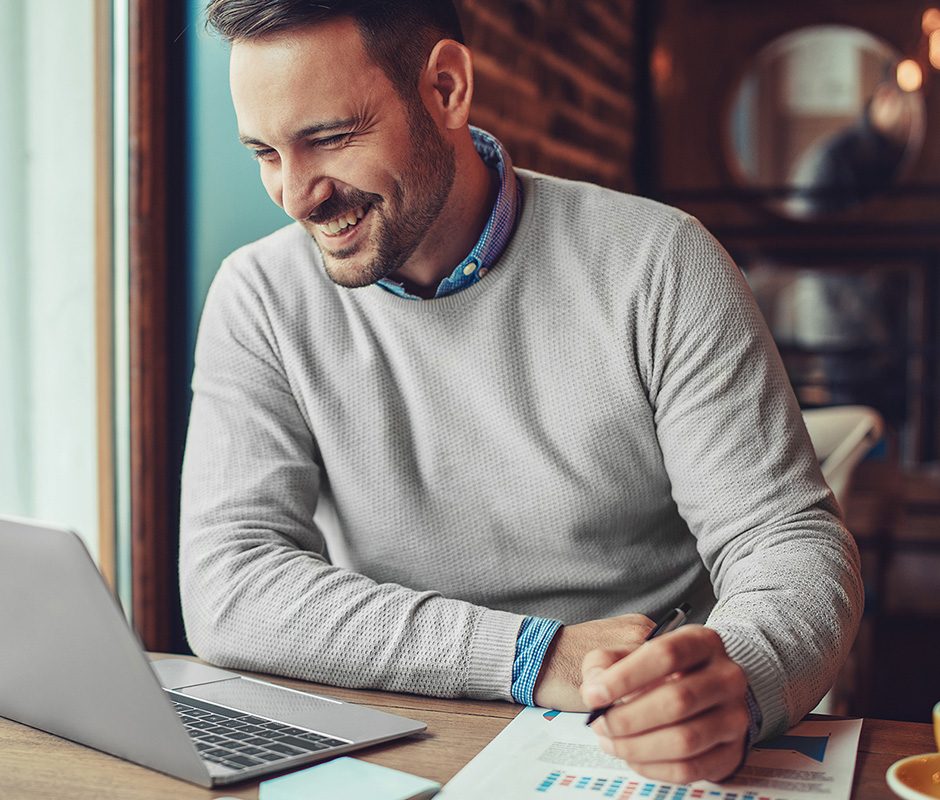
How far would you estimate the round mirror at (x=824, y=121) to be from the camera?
14.3ft

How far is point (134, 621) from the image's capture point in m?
2.09

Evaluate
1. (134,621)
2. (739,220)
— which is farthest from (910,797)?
(739,220)

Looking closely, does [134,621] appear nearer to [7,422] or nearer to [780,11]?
[7,422]

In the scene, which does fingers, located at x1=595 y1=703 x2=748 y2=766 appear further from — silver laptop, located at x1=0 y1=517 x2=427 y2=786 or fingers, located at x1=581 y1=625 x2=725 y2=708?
silver laptop, located at x1=0 y1=517 x2=427 y2=786

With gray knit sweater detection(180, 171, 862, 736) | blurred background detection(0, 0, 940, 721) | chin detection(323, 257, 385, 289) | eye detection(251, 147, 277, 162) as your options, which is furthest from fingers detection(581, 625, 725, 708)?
blurred background detection(0, 0, 940, 721)

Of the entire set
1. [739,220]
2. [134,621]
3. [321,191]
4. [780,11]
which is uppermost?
[780,11]

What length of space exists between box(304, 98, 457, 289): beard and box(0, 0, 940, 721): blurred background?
17.4 inches

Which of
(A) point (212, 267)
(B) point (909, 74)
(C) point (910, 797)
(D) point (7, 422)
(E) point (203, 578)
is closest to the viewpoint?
(C) point (910, 797)

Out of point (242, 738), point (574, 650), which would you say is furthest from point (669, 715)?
point (242, 738)

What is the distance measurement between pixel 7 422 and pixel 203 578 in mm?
894

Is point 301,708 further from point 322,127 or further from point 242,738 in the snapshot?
point 322,127

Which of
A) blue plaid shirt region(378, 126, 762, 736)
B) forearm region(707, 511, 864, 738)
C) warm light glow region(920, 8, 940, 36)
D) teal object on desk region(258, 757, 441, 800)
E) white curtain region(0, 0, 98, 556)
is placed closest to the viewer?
teal object on desk region(258, 757, 441, 800)

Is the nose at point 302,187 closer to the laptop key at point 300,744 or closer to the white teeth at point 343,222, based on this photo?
the white teeth at point 343,222

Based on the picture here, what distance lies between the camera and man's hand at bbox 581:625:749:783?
0.82 meters
